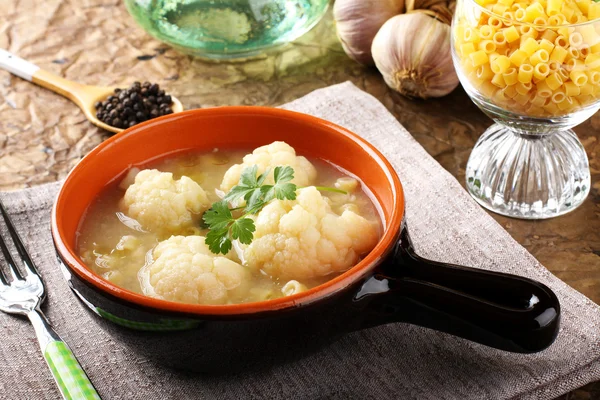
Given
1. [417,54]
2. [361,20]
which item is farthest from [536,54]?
[361,20]

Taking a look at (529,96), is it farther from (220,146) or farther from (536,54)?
(220,146)

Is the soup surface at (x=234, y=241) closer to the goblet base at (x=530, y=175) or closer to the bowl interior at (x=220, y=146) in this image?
the bowl interior at (x=220, y=146)

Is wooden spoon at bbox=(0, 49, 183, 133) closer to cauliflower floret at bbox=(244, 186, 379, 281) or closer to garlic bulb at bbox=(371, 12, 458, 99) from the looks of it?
garlic bulb at bbox=(371, 12, 458, 99)

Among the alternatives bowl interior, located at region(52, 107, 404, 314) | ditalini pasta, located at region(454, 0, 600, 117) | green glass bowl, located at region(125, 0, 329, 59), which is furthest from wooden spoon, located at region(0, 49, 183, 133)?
ditalini pasta, located at region(454, 0, 600, 117)

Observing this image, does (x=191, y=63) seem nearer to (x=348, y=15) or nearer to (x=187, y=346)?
(x=348, y=15)

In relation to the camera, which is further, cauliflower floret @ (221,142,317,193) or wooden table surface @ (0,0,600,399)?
wooden table surface @ (0,0,600,399)

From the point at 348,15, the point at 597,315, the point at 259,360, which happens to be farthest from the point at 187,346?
the point at 348,15
